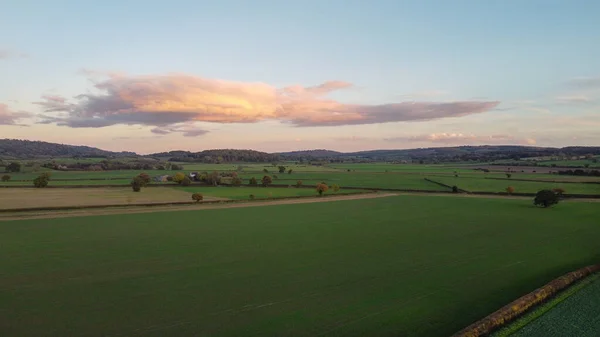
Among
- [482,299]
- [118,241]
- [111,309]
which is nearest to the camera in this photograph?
[111,309]

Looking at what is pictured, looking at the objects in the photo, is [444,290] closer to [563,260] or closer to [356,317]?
[356,317]

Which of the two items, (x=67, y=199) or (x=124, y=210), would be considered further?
(x=67, y=199)

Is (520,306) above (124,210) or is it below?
above

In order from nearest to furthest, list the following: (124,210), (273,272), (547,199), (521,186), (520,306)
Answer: (520,306) → (273,272) → (124,210) → (547,199) → (521,186)

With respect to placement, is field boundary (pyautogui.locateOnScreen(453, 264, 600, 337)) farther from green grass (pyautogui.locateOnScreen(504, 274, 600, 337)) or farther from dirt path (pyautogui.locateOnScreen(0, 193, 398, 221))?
dirt path (pyautogui.locateOnScreen(0, 193, 398, 221))

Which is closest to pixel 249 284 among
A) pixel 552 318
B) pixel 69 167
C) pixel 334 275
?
pixel 334 275

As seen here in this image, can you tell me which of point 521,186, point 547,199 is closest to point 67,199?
point 547,199

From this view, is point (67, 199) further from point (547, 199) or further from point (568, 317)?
point (547, 199)
